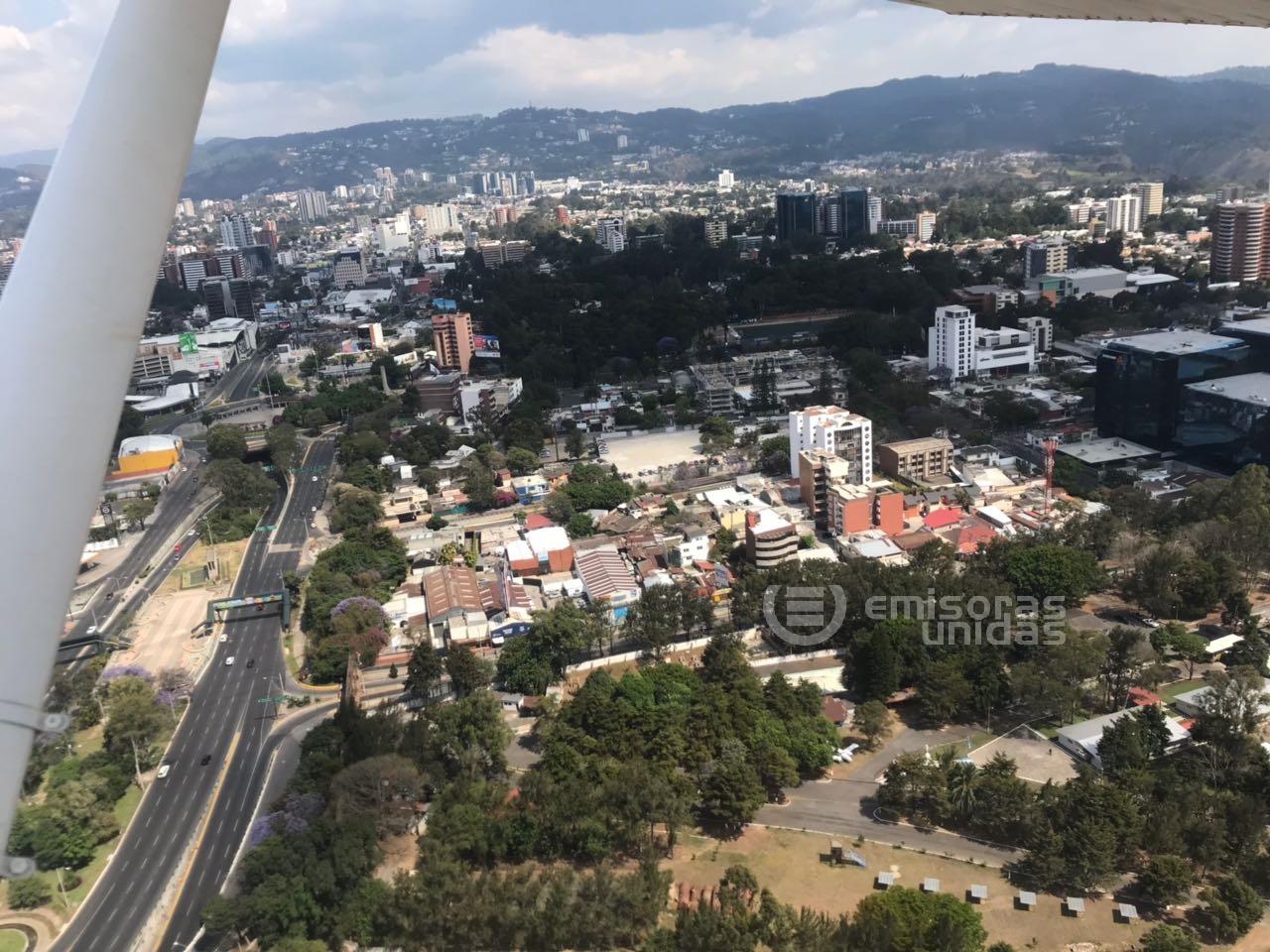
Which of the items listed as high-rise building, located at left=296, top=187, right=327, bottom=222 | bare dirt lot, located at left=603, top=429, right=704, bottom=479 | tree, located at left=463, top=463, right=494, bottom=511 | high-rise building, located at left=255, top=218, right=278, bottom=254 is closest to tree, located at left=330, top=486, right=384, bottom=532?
tree, located at left=463, top=463, right=494, bottom=511

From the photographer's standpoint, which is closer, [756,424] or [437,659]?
[437,659]

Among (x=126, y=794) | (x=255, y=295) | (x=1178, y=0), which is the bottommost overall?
(x=126, y=794)

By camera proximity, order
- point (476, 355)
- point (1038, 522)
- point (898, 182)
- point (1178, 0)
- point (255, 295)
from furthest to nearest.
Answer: point (898, 182) < point (255, 295) < point (476, 355) < point (1038, 522) < point (1178, 0)

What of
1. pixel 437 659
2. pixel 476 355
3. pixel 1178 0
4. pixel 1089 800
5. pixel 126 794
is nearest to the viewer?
pixel 1178 0

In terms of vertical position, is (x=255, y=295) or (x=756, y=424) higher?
(x=255, y=295)

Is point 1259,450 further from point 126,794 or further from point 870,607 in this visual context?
point 126,794

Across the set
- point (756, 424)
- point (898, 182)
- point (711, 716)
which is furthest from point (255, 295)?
point (898, 182)

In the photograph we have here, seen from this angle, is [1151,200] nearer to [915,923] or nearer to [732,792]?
[732,792]

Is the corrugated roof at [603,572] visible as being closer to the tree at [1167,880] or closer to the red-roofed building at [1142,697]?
the red-roofed building at [1142,697]
